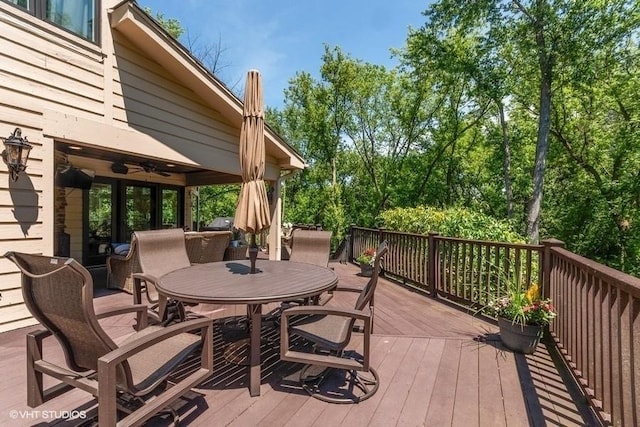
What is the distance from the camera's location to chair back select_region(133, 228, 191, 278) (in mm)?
3516

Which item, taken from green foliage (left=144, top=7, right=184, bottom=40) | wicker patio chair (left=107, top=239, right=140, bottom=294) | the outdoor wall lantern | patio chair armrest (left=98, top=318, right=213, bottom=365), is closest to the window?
the outdoor wall lantern

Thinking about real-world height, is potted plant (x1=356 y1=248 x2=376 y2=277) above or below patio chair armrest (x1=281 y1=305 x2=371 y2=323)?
below

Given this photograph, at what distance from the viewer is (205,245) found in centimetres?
552

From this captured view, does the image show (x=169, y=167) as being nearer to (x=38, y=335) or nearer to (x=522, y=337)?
(x=38, y=335)

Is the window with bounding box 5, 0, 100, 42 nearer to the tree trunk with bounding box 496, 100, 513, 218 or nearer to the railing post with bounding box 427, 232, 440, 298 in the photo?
the railing post with bounding box 427, 232, 440, 298

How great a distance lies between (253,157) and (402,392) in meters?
2.34

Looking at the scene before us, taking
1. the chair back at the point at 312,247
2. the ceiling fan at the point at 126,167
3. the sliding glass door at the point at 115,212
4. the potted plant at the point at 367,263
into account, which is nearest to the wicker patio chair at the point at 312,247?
the chair back at the point at 312,247

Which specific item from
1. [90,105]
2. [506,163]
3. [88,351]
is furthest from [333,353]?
[506,163]

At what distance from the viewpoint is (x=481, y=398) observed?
2.32 m

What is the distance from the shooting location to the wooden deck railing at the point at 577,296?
171 cm

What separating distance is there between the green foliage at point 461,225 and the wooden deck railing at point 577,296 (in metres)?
0.58

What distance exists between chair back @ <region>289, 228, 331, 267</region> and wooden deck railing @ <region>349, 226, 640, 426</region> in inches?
74.0

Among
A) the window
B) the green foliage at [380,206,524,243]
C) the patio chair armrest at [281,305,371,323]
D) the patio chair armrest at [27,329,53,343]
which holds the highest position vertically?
the window

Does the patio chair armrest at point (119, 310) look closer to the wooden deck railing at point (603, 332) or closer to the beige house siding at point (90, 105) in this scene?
the beige house siding at point (90, 105)
